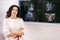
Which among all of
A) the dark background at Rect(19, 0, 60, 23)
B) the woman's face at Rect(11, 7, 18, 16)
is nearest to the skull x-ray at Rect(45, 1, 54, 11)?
the dark background at Rect(19, 0, 60, 23)

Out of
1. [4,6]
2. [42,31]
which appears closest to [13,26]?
[4,6]

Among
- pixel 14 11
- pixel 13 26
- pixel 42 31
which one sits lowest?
pixel 42 31

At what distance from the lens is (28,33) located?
10.0 feet

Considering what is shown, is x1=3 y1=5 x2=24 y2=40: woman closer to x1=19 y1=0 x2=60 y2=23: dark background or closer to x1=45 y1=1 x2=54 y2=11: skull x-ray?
x1=19 y1=0 x2=60 y2=23: dark background

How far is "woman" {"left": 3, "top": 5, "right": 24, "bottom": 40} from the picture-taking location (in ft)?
7.38

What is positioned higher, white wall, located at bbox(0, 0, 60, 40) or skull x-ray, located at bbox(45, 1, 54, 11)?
skull x-ray, located at bbox(45, 1, 54, 11)

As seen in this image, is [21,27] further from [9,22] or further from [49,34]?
[49,34]

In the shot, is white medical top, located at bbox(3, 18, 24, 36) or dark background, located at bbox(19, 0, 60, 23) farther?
dark background, located at bbox(19, 0, 60, 23)

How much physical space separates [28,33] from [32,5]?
603 mm

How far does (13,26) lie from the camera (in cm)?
230

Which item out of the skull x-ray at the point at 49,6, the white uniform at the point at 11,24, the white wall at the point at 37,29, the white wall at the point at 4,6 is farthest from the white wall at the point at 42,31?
the white uniform at the point at 11,24

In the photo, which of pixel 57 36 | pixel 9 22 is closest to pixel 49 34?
pixel 57 36

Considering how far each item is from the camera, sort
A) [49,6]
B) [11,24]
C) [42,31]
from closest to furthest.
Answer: [11,24] → [49,6] → [42,31]

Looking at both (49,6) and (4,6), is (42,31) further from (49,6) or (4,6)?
(4,6)
